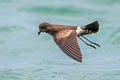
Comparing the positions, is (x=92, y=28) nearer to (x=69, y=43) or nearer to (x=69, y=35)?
(x=69, y=35)

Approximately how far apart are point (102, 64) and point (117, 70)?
90cm

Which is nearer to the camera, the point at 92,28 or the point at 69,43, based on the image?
the point at 69,43

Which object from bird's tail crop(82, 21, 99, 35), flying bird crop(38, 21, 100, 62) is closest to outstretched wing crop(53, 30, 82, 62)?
flying bird crop(38, 21, 100, 62)

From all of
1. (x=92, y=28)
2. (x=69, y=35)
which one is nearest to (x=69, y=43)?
(x=69, y=35)

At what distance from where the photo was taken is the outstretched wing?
11979 millimetres

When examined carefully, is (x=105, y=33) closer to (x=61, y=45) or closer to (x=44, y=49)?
(x=44, y=49)

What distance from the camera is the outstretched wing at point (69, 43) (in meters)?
12.0

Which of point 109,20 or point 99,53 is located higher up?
point 109,20

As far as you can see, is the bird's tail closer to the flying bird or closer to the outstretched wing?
the flying bird

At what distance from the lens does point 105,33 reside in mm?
19719

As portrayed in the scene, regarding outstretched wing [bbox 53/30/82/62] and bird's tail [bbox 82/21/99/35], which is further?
bird's tail [bbox 82/21/99/35]

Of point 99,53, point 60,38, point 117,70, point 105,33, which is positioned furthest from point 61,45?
point 105,33

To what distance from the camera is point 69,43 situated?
1247 cm

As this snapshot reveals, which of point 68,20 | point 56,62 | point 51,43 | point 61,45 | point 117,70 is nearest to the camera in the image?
point 61,45
